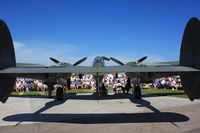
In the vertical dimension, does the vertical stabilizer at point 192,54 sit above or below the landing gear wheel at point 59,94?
above

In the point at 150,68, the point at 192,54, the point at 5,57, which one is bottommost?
the point at 150,68

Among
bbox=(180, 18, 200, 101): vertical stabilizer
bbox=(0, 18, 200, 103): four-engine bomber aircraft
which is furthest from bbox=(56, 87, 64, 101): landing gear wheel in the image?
bbox=(180, 18, 200, 101): vertical stabilizer

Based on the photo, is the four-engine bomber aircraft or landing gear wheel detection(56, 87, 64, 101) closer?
the four-engine bomber aircraft

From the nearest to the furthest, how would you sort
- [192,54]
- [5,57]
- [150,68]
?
[192,54] → [150,68] → [5,57]

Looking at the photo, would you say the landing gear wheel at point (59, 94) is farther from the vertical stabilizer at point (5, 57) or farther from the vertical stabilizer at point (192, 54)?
the vertical stabilizer at point (192, 54)

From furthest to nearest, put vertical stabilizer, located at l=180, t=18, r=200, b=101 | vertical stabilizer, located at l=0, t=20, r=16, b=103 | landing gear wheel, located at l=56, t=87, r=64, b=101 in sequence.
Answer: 1. landing gear wheel, located at l=56, t=87, r=64, b=101
2. vertical stabilizer, located at l=0, t=20, r=16, b=103
3. vertical stabilizer, located at l=180, t=18, r=200, b=101

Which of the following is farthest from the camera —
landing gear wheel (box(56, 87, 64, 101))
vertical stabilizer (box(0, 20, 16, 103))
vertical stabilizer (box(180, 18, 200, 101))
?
landing gear wheel (box(56, 87, 64, 101))

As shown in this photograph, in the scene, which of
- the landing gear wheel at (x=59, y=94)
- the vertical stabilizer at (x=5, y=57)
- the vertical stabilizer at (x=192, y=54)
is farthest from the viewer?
the landing gear wheel at (x=59, y=94)

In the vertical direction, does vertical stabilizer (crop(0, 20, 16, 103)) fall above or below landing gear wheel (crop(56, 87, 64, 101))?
above

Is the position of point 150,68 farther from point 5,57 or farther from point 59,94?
point 59,94

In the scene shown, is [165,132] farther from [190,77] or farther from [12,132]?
[12,132]

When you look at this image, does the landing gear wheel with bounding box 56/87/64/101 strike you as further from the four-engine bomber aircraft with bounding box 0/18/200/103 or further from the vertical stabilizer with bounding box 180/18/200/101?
the vertical stabilizer with bounding box 180/18/200/101

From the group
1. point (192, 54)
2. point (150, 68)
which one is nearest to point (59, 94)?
point (150, 68)

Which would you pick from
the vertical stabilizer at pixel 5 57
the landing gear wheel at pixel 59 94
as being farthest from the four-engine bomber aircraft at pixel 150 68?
the landing gear wheel at pixel 59 94
